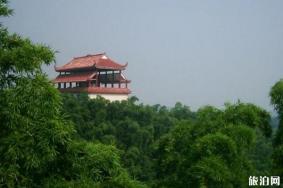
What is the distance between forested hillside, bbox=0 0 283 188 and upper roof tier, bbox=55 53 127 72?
2159 centimetres

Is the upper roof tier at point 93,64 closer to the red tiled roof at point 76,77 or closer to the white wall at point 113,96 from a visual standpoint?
the red tiled roof at point 76,77

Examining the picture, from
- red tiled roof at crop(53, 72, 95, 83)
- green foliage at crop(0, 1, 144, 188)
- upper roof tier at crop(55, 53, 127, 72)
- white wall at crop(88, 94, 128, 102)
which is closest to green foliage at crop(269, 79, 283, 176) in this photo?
green foliage at crop(0, 1, 144, 188)

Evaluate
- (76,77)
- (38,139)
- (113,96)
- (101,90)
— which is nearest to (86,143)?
(38,139)

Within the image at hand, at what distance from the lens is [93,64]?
3141 cm

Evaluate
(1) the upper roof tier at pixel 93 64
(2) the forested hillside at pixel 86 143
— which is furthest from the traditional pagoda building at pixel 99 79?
(2) the forested hillside at pixel 86 143

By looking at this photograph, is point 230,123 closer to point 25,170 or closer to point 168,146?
point 168,146

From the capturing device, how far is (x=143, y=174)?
22.9m

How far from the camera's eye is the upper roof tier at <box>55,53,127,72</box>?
103 ft

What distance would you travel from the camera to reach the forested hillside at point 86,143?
3938 millimetres

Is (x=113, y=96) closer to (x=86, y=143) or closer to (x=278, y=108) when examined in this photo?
(x=278, y=108)

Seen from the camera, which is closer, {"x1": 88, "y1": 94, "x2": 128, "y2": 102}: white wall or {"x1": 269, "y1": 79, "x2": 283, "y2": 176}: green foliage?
{"x1": 269, "y1": 79, "x2": 283, "y2": 176}: green foliage

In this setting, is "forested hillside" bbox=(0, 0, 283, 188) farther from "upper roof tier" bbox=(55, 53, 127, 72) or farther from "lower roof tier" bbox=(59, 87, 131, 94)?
"upper roof tier" bbox=(55, 53, 127, 72)

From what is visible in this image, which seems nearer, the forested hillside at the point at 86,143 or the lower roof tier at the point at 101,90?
the forested hillside at the point at 86,143

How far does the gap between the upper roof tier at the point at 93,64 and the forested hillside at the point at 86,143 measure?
850 inches
